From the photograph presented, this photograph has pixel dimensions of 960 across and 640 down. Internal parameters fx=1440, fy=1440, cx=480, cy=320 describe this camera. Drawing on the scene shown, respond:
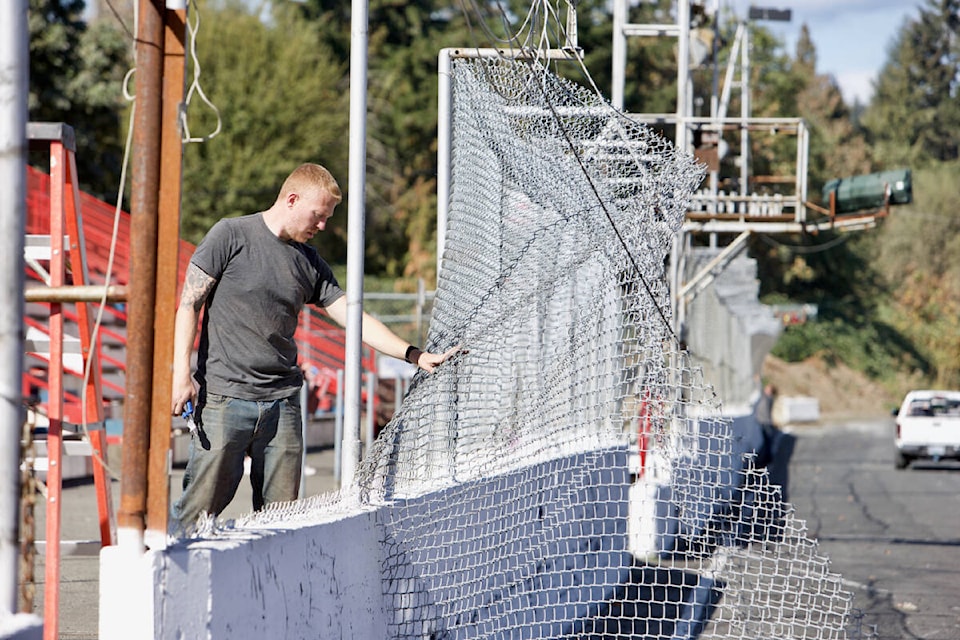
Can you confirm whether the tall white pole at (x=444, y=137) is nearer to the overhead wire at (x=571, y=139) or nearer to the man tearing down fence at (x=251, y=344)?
the overhead wire at (x=571, y=139)

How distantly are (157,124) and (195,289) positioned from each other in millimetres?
1670

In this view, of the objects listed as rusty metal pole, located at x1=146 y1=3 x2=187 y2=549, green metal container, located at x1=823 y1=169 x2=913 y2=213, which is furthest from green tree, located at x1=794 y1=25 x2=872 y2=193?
rusty metal pole, located at x1=146 y1=3 x2=187 y2=549

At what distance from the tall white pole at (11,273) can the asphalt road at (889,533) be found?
16.6 ft

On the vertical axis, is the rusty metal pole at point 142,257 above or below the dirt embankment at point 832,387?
above

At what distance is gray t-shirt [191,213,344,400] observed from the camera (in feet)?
16.8

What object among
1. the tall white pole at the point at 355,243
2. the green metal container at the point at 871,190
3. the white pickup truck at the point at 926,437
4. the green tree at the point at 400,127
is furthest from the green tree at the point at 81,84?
the tall white pole at the point at 355,243

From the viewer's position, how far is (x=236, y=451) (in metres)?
5.12

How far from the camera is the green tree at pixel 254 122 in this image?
117 feet

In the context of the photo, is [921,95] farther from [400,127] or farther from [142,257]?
[142,257]

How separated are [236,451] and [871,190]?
1426 centimetres

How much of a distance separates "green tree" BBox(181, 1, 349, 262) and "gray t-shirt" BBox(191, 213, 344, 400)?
29.7 m

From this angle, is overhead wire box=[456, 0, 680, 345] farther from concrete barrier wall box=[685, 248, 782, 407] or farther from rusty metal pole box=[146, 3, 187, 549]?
concrete barrier wall box=[685, 248, 782, 407]

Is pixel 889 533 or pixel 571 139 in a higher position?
pixel 571 139

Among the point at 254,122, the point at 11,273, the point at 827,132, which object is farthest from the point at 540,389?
the point at 827,132
